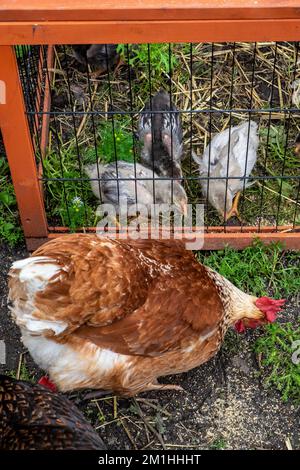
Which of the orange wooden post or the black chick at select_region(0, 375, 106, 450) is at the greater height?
the orange wooden post

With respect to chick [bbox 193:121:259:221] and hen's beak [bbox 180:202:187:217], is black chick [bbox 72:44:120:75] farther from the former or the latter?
hen's beak [bbox 180:202:187:217]

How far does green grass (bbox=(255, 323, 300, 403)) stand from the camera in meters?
3.56

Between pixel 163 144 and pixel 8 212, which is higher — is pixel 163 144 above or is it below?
above

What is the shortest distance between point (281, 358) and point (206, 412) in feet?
1.60

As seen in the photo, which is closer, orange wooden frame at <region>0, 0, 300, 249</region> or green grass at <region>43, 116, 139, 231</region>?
orange wooden frame at <region>0, 0, 300, 249</region>

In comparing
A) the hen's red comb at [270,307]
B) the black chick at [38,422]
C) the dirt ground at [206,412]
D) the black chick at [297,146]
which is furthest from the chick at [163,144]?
the black chick at [38,422]

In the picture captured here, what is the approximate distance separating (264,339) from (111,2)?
1.84m

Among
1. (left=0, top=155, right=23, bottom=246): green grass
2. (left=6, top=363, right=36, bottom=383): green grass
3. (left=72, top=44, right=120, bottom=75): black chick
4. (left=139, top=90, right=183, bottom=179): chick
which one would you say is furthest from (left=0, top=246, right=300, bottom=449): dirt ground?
(left=72, top=44, right=120, bottom=75): black chick

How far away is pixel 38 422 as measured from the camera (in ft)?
9.14

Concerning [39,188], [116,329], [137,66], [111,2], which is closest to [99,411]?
[116,329]

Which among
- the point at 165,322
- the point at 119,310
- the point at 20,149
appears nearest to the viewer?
the point at 119,310

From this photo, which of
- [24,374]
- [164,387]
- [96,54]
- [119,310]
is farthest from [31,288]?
[96,54]

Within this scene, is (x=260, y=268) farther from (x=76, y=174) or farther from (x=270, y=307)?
(x=76, y=174)

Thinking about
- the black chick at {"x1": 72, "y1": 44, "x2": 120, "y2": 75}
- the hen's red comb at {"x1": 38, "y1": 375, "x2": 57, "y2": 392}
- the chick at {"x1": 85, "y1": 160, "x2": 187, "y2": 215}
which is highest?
the black chick at {"x1": 72, "y1": 44, "x2": 120, "y2": 75}
